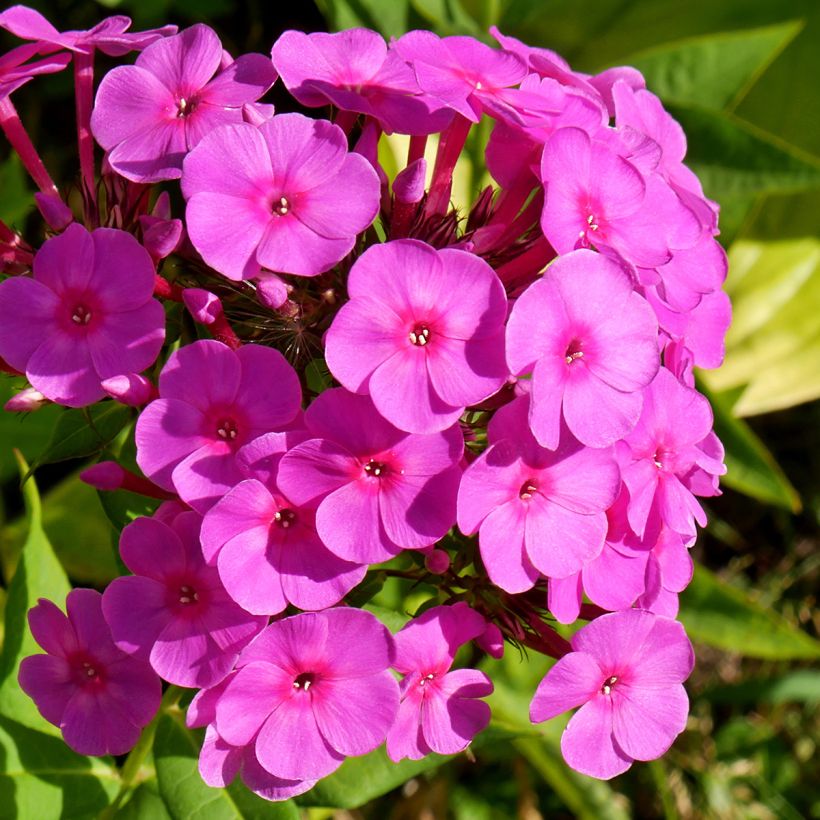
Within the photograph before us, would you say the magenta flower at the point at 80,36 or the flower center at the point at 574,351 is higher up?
the magenta flower at the point at 80,36

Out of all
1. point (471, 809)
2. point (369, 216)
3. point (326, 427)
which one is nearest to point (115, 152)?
point (369, 216)

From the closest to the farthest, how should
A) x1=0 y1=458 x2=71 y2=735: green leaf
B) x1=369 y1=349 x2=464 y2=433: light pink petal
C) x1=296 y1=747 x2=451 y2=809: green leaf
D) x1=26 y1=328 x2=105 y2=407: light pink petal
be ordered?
x1=369 y1=349 x2=464 y2=433: light pink petal → x1=26 y1=328 x2=105 y2=407: light pink petal → x1=296 y1=747 x2=451 y2=809: green leaf → x1=0 y1=458 x2=71 y2=735: green leaf

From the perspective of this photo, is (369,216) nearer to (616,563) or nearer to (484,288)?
(484,288)

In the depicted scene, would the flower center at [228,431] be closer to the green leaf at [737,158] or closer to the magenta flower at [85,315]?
the magenta flower at [85,315]

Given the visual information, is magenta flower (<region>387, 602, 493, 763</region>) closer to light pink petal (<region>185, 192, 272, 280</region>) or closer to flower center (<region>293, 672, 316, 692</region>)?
flower center (<region>293, 672, 316, 692</region>)

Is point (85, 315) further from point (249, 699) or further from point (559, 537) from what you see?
point (559, 537)

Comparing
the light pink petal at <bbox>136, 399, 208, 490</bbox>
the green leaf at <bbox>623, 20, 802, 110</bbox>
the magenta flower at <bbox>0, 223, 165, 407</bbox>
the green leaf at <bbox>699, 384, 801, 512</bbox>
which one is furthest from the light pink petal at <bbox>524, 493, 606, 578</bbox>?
the green leaf at <bbox>623, 20, 802, 110</bbox>

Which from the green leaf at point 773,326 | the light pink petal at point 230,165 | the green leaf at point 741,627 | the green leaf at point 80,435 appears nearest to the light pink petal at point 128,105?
the light pink petal at point 230,165
